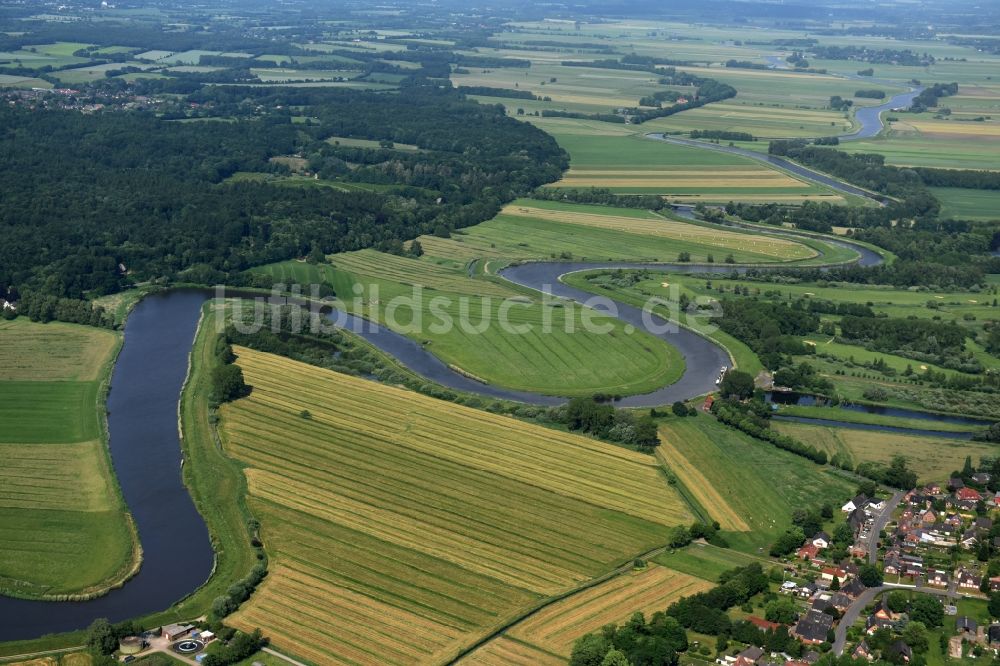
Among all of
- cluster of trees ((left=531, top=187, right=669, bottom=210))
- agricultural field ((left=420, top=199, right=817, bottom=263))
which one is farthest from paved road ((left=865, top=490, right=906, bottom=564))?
cluster of trees ((left=531, top=187, right=669, bottom=210))

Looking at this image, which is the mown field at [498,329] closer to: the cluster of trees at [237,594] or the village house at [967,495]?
the village house at [967,495]

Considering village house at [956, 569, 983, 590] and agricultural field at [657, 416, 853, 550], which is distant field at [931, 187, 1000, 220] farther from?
village house at [956, 569, 983, 590]

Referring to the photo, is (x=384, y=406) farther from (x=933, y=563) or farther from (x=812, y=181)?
(x=812, y=181)

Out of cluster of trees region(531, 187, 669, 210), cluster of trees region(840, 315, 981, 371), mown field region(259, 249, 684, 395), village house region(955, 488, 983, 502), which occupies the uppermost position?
cluster of trees region(531, 187, 669, 210)

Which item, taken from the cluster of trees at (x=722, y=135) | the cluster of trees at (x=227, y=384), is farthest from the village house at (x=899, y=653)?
the cluster of trees at (x=722, y=135)

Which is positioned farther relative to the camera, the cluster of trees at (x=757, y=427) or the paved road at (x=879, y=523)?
the cluster of trees at (x=757, y=427)

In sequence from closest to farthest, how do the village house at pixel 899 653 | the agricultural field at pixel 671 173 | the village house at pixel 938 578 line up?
the village house at pixel 899 653 < the village house at pixel 938 578 < the agricultural field at pixel 671 173
